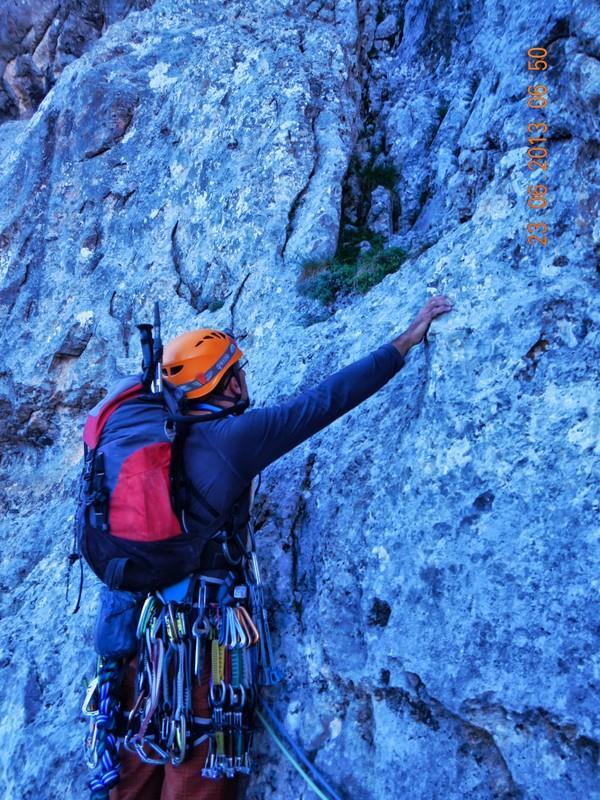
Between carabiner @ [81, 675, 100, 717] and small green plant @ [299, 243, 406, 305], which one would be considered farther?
small green plant @ [299, 243, 406, 305]

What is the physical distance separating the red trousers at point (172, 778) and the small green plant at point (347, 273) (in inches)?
148

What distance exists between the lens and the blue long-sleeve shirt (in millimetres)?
3617

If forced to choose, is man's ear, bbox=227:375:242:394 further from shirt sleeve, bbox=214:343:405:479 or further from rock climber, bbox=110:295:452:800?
shirt sleeve, bbox=214:343:405:479

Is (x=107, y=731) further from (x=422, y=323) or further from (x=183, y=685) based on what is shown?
(x=422, y=323)

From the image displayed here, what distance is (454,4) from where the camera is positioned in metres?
8.91

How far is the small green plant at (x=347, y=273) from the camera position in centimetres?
602

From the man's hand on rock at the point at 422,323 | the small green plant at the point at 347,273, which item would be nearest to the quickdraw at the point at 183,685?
the man's hand on rock at the point at 422,323

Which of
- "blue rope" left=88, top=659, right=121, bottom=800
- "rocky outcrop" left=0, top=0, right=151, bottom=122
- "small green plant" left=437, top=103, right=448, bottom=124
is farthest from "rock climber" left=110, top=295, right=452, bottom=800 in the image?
"rocky outcrop" left=0, top=0, right=151, bottom=122

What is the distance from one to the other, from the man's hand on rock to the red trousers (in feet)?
7.45

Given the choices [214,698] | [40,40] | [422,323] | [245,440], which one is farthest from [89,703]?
[40,40]

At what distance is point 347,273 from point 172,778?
178 inches

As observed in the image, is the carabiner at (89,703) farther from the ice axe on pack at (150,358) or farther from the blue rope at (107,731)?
the ice axe on pack at (150,358)

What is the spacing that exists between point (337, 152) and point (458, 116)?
4.89 ft
